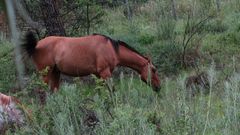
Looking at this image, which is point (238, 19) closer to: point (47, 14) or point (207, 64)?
point (207, 64)

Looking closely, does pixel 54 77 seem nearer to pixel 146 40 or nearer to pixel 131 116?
pixel 146 40

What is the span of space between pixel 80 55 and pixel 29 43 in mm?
864

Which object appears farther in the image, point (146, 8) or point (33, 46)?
point (146, 8)

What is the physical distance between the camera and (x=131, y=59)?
967cm

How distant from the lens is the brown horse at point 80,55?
30.8 feet

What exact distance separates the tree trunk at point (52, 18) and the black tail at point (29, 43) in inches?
78.3

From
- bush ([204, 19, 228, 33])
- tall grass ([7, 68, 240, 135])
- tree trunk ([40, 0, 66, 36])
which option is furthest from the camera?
bush ([204, 19, 228, 33])

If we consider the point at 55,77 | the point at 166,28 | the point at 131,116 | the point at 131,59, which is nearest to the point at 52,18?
the point at 55,77

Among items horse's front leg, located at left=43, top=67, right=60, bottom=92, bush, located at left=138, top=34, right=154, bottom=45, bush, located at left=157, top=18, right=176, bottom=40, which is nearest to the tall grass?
horse's front leg, located at left=43, top=67, right=60, bottom=92

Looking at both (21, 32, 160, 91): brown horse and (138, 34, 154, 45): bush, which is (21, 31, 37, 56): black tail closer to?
(21, 32, 160, 91): brown horse

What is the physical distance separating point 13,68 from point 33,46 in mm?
1968

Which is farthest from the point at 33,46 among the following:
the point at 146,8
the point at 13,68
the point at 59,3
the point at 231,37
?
the point at 146,8

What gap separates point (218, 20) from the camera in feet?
45.0

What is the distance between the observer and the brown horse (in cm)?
938
